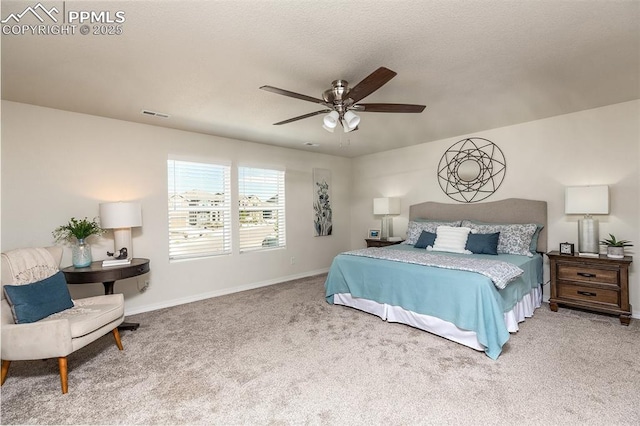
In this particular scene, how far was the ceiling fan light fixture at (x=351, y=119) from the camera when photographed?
256 centimetres

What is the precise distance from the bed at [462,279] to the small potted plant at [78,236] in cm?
282

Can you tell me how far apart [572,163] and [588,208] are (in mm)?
714

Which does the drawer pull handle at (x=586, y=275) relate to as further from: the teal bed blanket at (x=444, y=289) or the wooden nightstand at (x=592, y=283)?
the teal bed blanket at (x=444, y=289)

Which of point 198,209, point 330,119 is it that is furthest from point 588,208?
point 198,209

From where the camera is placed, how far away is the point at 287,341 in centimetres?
288

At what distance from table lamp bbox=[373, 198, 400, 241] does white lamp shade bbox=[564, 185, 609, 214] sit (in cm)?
248

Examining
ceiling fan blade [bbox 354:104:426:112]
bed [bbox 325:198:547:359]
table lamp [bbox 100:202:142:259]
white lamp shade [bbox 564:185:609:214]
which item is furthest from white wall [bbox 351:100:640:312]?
table lamp [bbox 100:202:142:259]

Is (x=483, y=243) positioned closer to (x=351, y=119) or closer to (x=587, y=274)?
(x=587, y=274)

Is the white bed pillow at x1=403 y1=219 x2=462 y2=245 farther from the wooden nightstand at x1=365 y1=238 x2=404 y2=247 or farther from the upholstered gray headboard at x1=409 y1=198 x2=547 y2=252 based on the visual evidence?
the wooden nightstand at x1=365 y1=238 x2=404 y2=247

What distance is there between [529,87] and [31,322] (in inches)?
190

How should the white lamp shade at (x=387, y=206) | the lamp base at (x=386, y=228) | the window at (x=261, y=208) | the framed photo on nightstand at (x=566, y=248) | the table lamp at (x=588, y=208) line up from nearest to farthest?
the table lamp at (x=588, y=208), the framed photo on nightstand at (x=566, y=248), the window at (x=261, y=208), the white lamp shade at (x=387, y=206), the lamp base at (x=386, y=228)

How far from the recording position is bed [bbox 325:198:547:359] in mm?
2650

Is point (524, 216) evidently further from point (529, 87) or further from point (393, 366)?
point (393, 366)

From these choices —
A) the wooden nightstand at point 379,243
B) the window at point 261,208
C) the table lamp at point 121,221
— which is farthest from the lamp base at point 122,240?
the wooden nightstand at point 379,243
